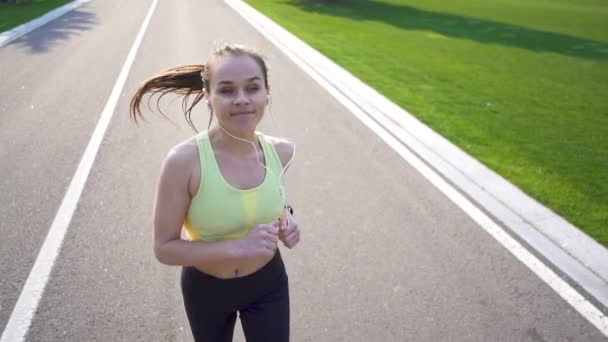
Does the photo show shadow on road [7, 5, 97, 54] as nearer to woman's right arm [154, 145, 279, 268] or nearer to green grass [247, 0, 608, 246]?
green grass [247, 0, 608, 246]

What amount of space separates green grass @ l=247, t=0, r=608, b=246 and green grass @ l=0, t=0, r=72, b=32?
34.0 feet

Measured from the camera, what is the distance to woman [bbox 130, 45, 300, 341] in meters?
1.96

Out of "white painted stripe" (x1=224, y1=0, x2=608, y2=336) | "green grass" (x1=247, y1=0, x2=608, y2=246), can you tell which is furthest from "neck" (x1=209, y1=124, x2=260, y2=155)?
"green grass" (x1=247, y1=0, x2=608, y2=246)

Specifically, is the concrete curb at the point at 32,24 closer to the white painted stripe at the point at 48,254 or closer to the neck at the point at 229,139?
the white painted stripe at the point at 48,254

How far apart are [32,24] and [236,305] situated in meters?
19.3

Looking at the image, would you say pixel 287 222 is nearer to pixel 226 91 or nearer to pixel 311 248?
pixel 226 91

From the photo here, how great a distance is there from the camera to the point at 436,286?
3756mm

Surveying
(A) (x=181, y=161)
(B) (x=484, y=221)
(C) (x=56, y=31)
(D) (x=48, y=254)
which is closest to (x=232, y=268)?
(A) (x=181, y=161)

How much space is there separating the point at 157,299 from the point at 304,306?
1.14 m

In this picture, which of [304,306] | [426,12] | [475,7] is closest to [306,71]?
[304,306]

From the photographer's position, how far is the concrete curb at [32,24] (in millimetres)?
14773

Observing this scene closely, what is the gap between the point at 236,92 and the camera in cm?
203

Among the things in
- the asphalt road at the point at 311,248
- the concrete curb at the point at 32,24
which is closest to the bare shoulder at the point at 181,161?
the asphalt road at the point at 311,248

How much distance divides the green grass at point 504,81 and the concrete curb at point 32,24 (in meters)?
9.35
